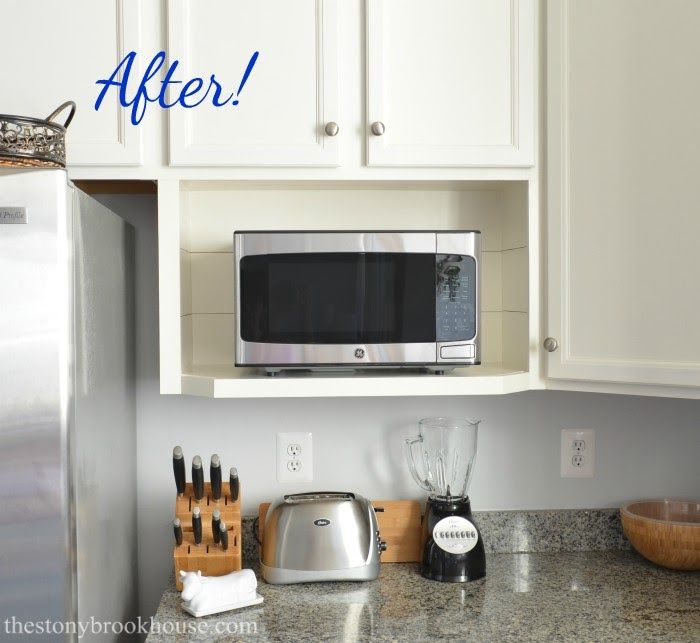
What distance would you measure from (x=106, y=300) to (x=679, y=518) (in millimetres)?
1331

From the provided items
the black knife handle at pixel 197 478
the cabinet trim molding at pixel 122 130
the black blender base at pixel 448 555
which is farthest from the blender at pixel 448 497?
the cabinet trim molding at pixel 122 130

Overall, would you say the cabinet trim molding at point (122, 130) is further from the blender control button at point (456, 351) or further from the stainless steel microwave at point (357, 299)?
the blender control button at point (456, 351)

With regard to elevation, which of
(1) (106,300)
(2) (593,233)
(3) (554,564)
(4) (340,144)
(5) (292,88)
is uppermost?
(5) (292,88)

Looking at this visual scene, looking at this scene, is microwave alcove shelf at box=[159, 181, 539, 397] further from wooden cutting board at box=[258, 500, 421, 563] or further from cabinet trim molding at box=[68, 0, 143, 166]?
wooden cutting board at box=[258, 500, 421, 563]

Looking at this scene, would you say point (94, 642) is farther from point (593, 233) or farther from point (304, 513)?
point (593, 233)

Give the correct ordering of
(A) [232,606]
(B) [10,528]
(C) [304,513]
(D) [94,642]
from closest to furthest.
Answer: (B) [10,528]
(D) [94,642]
(A) [232,606]
(C) [304,513]

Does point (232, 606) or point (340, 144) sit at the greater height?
point (340, 144)

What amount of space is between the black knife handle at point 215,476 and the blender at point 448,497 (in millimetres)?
419

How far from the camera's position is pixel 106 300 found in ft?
Result: 4.66

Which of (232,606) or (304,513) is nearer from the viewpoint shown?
(232,606)

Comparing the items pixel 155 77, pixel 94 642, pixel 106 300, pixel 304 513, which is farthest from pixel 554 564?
pixel 155 77

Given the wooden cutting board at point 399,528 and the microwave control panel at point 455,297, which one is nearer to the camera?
the microwave control panel at point 455,297

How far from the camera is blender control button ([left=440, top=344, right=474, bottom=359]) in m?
1.44

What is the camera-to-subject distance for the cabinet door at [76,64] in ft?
4.53
